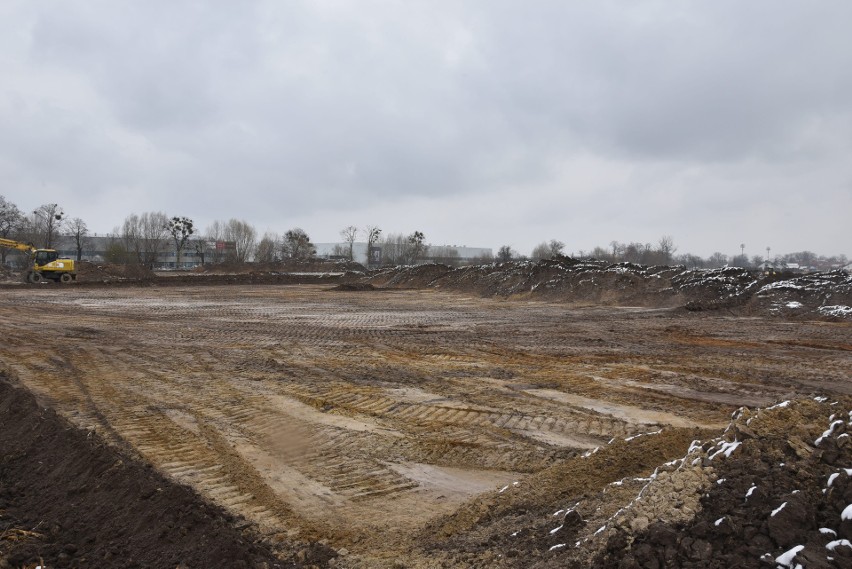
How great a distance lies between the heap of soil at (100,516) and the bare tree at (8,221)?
230ft

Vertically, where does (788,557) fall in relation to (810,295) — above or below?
below

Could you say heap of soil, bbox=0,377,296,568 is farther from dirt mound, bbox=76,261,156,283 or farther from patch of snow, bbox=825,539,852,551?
dirt mound, bbox=76,261,156,283

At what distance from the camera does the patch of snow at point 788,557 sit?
8.58ft

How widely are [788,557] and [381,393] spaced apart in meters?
6.81

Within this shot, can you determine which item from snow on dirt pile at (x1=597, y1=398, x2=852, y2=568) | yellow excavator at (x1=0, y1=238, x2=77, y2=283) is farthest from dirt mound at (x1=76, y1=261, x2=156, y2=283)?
snow on dirt pile at (x1=597, y1=398, x2=852, y2=568)

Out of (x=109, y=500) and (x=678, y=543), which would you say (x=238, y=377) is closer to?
(x=109, y=500)

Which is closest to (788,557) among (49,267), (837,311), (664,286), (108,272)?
(837,311)

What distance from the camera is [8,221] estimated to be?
64625 millimetres

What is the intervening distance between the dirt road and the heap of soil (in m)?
0.48

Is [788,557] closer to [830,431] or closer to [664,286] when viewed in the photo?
[830,431]

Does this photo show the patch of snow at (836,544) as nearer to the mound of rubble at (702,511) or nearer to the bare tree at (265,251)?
the mound of rubble at (702,511)

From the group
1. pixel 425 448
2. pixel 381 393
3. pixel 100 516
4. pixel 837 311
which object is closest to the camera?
pixel 100 516

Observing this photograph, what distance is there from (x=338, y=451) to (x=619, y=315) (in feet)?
56.2

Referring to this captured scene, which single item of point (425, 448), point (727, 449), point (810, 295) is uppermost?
point (810, 295)
